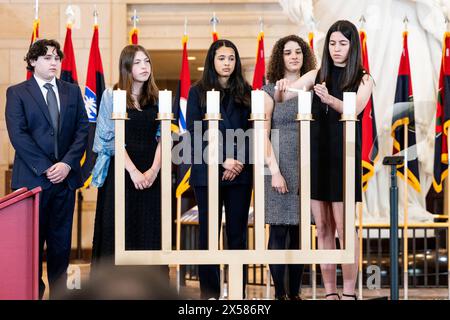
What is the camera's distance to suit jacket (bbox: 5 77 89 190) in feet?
12.9

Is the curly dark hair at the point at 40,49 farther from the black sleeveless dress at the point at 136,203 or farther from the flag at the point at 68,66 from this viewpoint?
the flag at the point at 68,66

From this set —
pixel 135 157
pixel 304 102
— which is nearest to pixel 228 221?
pixel 135 157

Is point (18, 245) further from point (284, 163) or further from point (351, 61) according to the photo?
point (351, 61)

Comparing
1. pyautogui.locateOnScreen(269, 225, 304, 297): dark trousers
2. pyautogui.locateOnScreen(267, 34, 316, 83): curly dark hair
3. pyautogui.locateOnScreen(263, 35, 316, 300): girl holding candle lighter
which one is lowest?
pyautogui.locateOnScreen(269, 225, 304, 297): dark trousers

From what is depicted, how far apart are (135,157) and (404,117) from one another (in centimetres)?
214

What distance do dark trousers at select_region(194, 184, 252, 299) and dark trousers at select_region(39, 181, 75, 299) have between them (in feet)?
2.02

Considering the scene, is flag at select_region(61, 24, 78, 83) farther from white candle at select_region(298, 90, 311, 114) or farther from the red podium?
white candle at select_region(298, 90, 311, 114)

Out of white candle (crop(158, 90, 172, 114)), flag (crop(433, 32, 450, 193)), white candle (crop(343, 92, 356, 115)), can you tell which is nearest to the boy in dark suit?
white candle (crop(158, 90, 172, 114))

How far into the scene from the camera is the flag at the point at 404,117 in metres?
5.42

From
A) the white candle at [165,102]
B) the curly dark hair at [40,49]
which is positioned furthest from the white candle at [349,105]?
the curly dark hair at [40,49]

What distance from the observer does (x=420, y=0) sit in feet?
19.8

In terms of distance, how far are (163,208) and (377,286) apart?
3001 millimetres

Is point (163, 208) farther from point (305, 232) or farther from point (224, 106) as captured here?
point (224, 106)

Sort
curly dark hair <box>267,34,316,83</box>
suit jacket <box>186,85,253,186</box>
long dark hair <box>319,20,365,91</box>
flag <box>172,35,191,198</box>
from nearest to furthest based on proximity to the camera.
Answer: long dark hair <box>319,20,365,91</box>
suit jacket <box>186,85,253,186</box>
curly dark hair <box>267,34,316,83</box>
flag <box>172,35,191,198</box>
